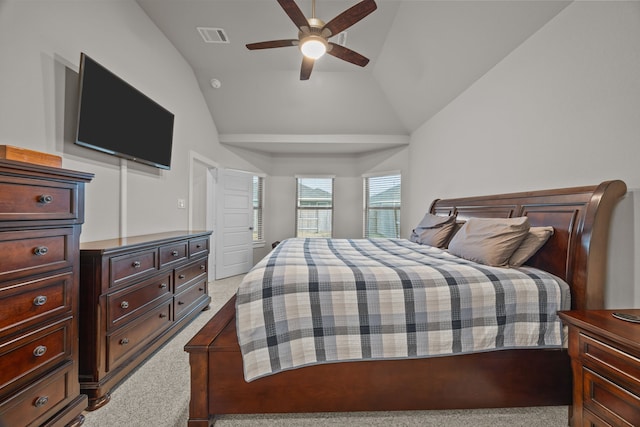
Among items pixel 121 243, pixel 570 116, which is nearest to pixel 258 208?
pixel 121 243

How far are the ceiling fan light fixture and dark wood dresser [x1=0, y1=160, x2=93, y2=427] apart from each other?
191 cm

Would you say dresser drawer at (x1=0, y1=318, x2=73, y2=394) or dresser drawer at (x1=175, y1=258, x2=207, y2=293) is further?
dresser drawer at (x1=175, y1=258, x2=207, y2=293)

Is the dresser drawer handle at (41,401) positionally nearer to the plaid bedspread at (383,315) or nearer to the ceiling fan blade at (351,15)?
the plaid bedspread at (383,315)

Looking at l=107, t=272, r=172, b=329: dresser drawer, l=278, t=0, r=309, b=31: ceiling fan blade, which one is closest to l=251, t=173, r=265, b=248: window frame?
l=107, t=272, r=172, b=329: dresser drawer

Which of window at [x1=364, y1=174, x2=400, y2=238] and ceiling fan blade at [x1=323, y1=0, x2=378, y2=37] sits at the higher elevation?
ceiling fan blade at [x1=323, y1=0, x2=378, y2=37]

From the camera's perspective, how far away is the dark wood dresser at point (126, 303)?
1637 mm

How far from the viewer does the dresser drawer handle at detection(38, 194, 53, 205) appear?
1.26 m

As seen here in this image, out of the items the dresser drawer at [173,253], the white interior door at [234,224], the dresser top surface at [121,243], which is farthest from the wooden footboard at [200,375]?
the white interior door at [234,224]

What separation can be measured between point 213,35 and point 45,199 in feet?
9.65

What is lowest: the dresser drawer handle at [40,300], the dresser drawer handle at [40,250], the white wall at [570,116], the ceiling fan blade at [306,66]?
the dresser drawer handle at [40,300]

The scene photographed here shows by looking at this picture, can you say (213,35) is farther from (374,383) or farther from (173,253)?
(374,383)

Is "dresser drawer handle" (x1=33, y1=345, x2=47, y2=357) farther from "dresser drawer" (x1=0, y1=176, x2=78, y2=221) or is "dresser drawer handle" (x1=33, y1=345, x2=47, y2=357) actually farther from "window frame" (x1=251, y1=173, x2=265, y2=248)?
"window frame" (x1=251, y1=173, x2=265, y2=248)

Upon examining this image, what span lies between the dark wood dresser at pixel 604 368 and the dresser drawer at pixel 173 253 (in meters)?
2.78

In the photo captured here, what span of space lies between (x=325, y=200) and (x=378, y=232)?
1.34 meters
